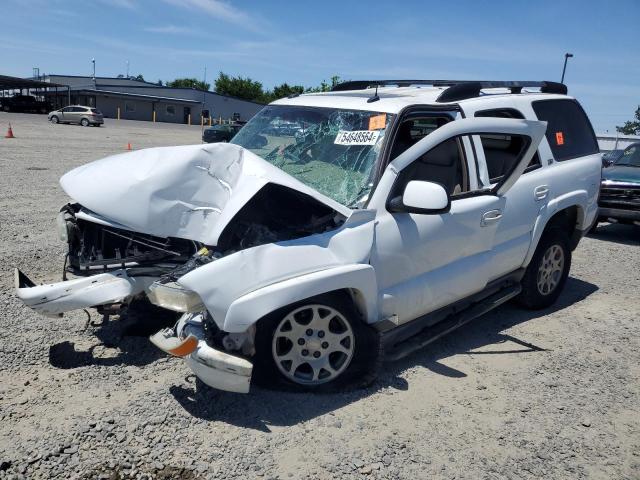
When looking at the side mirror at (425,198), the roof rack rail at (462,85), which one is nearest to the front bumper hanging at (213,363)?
the side mirror at (425,198)

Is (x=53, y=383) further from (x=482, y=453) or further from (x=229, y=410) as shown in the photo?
(x=482, y=453)

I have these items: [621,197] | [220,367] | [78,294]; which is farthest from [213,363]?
[621,197]

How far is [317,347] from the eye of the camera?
339 centimetres

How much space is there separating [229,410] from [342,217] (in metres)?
1.39

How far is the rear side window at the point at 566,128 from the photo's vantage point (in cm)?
518

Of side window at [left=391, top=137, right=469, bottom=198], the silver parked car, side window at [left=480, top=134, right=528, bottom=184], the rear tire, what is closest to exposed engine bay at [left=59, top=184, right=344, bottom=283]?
side window at [left=391, top=137, right=469, bottom=198]

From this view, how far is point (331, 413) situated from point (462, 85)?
9.18 ft

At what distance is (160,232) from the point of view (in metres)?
3.23

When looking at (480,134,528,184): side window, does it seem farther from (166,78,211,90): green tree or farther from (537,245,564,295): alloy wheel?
(166,78,211,90): green tree

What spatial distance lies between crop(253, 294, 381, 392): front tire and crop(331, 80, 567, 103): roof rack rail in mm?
1929

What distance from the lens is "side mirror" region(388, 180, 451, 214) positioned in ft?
11.0

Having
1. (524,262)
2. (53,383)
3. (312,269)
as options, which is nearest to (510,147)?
(524,262)

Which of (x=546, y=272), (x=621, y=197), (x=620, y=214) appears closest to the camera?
(x=546, y=272)

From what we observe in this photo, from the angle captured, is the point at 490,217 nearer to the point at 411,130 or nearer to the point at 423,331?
the point at 411,130
